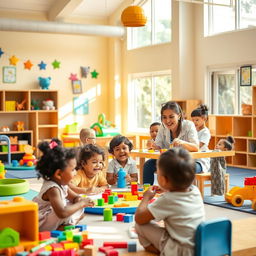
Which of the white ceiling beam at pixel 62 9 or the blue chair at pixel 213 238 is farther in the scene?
the white ceiling beam at pixel 62 9

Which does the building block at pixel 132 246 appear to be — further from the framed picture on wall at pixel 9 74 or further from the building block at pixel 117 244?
the framed picture on wall at pixel 9 74

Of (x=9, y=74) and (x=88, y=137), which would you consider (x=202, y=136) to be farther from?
(x=9, y=74)

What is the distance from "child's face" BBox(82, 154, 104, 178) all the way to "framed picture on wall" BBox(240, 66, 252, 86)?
4916mm

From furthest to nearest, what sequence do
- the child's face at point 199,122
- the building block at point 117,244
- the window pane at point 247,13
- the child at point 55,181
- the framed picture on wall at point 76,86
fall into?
the framed picture on wall at point 76,86, the window pane at point 247,13, the child's face at point 199,122, the child at point 55,181, the building block at point 117,244

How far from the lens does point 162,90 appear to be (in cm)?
1134

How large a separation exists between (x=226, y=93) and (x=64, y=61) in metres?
4.24

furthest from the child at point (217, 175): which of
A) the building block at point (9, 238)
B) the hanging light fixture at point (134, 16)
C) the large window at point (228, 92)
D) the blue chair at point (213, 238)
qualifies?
the large window at point (228, 92)

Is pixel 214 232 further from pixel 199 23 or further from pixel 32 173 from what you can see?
pixel 199 23

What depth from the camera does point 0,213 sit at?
9.96 ft

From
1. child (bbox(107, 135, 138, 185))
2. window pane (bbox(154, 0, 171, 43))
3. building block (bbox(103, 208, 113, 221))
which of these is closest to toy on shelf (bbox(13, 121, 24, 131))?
window pane (bbox(154, 0, 171, 43))

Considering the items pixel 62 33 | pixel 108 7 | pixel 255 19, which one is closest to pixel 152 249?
pixel 255 19

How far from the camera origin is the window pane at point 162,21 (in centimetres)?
1095

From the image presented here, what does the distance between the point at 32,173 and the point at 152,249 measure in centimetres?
569

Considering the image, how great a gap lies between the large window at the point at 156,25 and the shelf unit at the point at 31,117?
2442mm
